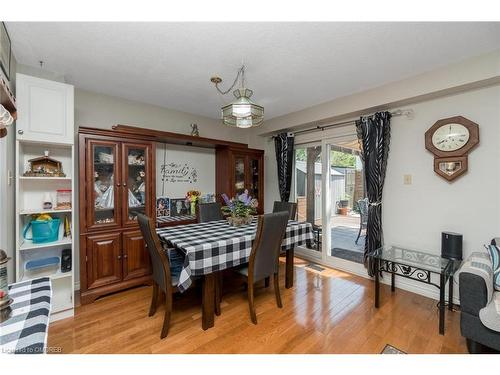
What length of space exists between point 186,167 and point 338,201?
2.39 meters

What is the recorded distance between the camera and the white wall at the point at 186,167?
325 centimetres

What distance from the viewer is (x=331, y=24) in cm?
160

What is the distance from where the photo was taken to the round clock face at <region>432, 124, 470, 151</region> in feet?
7.21

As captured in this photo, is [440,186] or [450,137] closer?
[450,137]

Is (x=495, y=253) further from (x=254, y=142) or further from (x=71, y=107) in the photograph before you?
(x=71, y=107)

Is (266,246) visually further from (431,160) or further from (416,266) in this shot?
(431,160)

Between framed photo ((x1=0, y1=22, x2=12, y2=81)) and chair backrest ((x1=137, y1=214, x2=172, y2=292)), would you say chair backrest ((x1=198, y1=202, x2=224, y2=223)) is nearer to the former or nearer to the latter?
chair backrest ((x1=137, y1=214, x2=172, y2=292))

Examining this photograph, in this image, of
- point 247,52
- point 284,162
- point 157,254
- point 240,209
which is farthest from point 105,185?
point 284,162

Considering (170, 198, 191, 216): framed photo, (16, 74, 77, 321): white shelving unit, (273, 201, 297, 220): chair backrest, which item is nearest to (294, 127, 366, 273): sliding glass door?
(273, 201, 297, 220): chair backrest

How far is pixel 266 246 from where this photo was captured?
206 cm

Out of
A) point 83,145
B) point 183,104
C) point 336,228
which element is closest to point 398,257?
point 336,228

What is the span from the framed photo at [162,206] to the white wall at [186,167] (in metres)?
0.08
